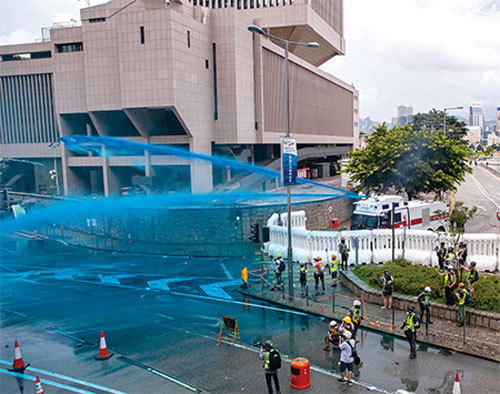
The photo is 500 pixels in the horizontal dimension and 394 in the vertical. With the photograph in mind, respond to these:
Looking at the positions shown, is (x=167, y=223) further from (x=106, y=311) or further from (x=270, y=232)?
(x=106, y=311)

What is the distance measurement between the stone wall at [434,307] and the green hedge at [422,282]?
1.13 feet

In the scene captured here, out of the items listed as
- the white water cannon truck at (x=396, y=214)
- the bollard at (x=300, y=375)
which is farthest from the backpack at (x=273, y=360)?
the white water cannon truck at (x=396, y=214)

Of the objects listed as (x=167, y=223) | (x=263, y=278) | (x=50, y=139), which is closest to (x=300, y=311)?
(x=263, y=278)

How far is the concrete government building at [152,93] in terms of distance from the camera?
141 ft

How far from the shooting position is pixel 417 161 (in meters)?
35.7

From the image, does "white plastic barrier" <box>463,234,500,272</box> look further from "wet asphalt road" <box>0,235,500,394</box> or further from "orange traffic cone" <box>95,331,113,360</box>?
"orange traffic cone" <box>95,331,113,360</box>

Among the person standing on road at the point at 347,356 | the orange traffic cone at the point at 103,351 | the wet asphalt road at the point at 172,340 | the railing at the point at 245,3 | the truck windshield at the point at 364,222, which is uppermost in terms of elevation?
the railing at the point at 245,3

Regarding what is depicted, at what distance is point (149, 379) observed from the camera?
12.5 m

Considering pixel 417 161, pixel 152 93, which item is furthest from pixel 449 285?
pixel 152 93

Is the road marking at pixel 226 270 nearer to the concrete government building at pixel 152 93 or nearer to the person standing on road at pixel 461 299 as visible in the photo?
the person standing on road at pixel 461 299

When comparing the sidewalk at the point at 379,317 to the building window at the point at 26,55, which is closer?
the sidewalk at the point at 379,317

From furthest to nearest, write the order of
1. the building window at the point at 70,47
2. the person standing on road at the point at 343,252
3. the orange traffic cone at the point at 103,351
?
1. the building window at the point at 70,47
2. the person standing on road at the point at 343,252
3. the orange traffic cone at the point at 103,351

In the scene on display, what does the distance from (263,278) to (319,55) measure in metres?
69.0

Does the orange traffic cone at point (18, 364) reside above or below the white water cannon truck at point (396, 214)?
below
